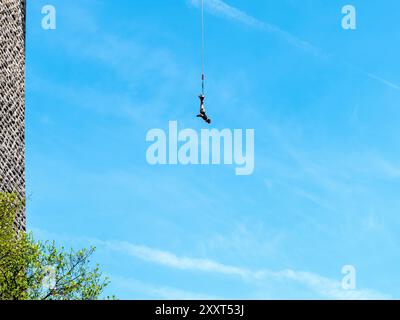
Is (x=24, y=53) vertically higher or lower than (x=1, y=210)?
higher

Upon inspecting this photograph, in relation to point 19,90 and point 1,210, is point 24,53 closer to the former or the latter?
point 19,90

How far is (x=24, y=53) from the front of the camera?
58469 mm

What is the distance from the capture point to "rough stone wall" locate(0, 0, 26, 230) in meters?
52.2

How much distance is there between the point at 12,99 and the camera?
180 feet

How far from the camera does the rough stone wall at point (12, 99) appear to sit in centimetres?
5216
